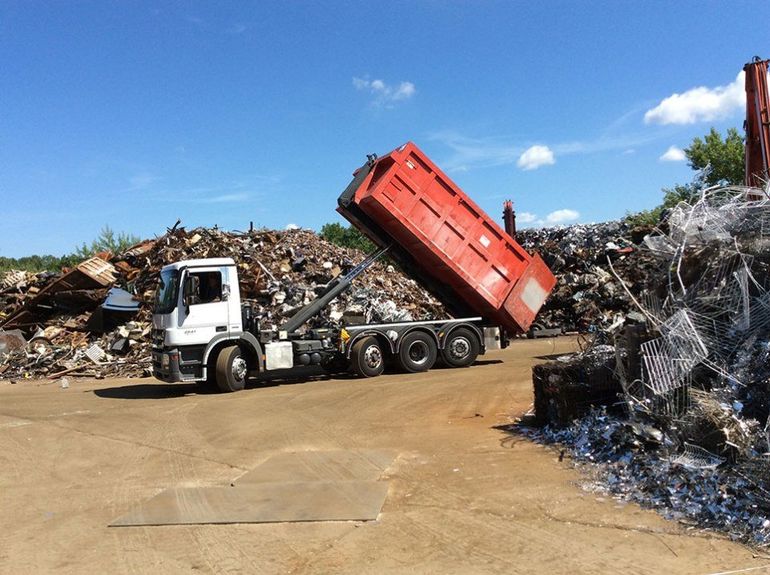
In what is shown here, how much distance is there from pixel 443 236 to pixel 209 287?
15.8 ft

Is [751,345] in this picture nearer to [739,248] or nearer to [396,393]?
[739,248]

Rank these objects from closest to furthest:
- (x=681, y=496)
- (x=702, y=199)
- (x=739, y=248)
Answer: (x=681, y=496), (x=739, y=248), (x=702, y=199)

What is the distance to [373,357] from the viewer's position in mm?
13484

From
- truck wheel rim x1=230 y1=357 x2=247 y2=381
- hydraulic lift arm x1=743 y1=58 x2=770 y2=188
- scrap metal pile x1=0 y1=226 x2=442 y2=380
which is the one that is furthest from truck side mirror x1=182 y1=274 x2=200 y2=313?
hydraulic lift arm x1=743 y1=58 x2=770 y2=188

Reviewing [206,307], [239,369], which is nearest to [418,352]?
[239,369]

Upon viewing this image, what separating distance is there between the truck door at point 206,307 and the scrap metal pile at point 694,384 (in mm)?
6704

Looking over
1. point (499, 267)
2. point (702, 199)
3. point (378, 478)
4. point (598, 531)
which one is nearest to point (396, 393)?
point (499, 267)

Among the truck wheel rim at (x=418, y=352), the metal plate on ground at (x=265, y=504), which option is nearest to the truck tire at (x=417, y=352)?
the truck wheel rim at (x=418, y=352)

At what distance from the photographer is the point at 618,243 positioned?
24422 millimetres

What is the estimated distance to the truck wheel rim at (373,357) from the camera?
1338cm

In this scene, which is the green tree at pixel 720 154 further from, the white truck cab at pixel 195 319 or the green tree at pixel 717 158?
the white truck cab at pixel 195 319

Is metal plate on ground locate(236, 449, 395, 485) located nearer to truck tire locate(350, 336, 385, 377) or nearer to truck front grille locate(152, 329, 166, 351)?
truck front grille locate(152, 329, 166, 351)

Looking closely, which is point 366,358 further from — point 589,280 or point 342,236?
point 342,236

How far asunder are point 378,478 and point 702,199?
15.6 feet
